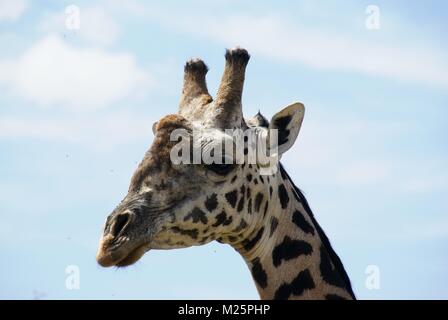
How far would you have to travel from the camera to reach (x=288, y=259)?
52.9 ft

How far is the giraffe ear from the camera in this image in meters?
16.2

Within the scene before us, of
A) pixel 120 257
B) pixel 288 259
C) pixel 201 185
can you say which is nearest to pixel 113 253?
pixel 120 257

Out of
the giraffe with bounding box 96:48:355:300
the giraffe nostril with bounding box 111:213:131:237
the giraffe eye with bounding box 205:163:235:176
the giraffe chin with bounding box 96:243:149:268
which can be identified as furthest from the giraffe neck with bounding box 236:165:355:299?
the giraffe nostril with bounding box 111:213:131:237

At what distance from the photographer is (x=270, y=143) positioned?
16234 mm

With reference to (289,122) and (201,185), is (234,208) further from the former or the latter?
(289,122)

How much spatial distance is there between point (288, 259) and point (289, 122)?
1.58 metres

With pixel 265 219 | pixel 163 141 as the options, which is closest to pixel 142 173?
pixel 163 141

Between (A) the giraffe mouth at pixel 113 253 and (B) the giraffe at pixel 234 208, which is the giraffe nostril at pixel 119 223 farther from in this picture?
(A) the giraffe mouth at pixel 113 253

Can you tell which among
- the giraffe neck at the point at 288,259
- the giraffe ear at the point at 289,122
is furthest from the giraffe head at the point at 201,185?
the giraffe neck at the point at 288,259

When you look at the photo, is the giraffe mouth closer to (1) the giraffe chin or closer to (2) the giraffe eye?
(1) the giraffe chin

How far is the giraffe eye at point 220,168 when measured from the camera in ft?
51.5

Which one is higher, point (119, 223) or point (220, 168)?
point (220, 168)

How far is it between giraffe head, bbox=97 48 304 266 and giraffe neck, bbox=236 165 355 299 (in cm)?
12
